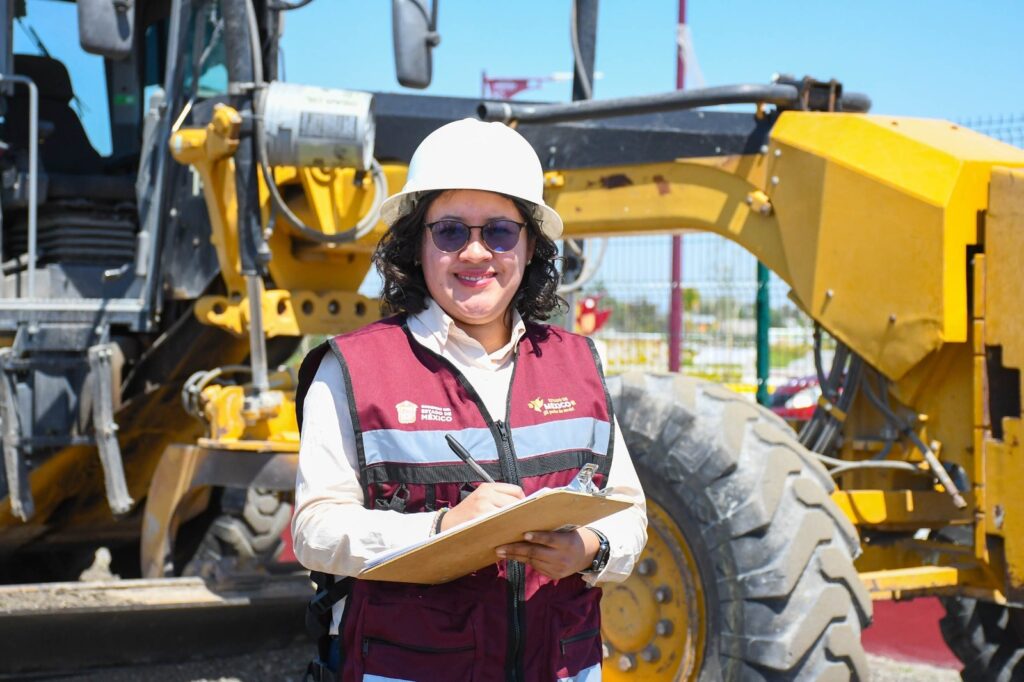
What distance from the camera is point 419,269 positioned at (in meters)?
2.51

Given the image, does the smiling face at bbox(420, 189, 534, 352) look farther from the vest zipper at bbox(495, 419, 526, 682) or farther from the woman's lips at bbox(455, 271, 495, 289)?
the vest zipper at bbox(495, 419, 526, 682)

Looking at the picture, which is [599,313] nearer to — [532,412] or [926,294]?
[926,294]

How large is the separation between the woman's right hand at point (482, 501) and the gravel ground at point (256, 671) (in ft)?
12.3

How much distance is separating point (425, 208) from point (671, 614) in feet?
7.24

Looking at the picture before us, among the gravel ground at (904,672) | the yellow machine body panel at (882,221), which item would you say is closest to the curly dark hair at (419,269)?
the yellow machine body panel at (882,221)

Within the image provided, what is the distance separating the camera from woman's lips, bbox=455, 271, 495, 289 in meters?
2.36

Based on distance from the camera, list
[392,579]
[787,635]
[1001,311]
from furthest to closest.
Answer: [1001,311] < [787,635] < [392,579]

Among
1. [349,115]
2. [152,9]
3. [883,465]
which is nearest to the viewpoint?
[883,465]

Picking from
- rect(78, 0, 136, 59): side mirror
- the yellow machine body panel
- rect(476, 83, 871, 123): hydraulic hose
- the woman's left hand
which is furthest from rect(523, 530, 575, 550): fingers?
rect(78, 0, 136, 59): side mirror

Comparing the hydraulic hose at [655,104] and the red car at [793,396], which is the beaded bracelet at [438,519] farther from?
the red car at [793,396]

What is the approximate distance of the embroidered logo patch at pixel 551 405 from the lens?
231 cm

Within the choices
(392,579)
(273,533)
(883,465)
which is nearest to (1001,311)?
(883,465)

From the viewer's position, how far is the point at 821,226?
4.55 metres

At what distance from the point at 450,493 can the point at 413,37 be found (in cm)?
274
